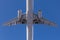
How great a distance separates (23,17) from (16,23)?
263 cm

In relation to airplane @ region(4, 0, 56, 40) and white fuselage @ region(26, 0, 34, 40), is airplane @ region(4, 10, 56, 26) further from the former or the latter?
white fuselage @ region(26, 0, 34, 40)

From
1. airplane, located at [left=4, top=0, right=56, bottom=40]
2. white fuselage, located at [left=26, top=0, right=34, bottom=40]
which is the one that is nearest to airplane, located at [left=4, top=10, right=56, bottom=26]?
airplane, located at [left=4, top=0, right=56, bottom=40]

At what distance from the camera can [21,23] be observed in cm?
4025

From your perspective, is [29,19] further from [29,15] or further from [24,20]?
[24,20]

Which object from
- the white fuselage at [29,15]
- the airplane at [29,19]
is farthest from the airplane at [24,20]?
the white fuselage at [29,15]

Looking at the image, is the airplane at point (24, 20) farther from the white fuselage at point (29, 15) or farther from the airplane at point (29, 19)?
the white fuselage at point (29, 15)

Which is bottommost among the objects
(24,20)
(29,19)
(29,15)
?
(24,20)

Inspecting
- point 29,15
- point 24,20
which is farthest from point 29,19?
point 24,20

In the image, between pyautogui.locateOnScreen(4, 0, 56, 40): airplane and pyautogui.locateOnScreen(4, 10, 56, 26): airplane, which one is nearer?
pyautogui.locateOnScreen(4, 0, 56, 40): airplane

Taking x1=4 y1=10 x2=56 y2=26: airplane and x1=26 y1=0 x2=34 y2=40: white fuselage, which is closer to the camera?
x1=26 y1=0 x2=34 y2=40: white fuselage

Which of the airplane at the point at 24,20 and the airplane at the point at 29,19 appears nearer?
the airplane at the point at 29,19

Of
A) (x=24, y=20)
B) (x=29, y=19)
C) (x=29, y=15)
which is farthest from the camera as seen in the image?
(x=24, y=20)

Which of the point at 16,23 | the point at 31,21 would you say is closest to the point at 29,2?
the point at 31,21

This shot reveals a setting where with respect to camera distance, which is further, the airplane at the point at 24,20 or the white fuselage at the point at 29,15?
the airplane at the point at 24,20
